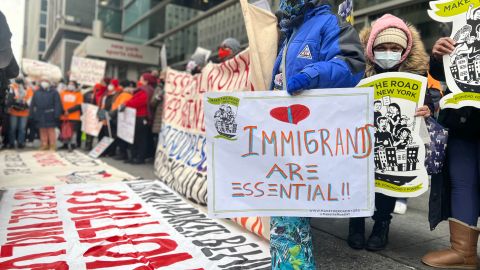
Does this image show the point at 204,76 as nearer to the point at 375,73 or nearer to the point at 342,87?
the point at 375,73

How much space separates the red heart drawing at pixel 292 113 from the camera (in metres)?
1.79

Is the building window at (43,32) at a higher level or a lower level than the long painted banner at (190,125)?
higher

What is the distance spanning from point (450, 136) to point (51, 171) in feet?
18.8

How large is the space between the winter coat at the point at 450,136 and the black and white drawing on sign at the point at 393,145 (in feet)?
0.84

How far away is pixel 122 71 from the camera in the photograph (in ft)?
84.1

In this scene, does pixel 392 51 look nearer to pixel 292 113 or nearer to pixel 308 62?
pixel 308 62

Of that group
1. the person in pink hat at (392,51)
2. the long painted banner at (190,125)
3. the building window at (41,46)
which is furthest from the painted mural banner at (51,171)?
the building window at (41,46)

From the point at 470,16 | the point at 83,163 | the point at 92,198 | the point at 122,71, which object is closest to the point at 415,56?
the point at 470,16

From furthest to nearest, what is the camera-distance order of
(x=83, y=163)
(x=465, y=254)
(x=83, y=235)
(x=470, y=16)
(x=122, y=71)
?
1. (x=122, y=71)
2. (x=83, y=163)
3. (x=83, y=235)
4. (x=465, y=254)
5. (x=470, y=16)

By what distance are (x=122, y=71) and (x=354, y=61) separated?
84.1ft

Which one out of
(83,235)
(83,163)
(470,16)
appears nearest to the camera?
(470,16)

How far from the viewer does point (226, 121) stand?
1900 millimetres

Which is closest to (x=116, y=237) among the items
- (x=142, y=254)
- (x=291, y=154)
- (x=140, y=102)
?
(x=142, y=254)

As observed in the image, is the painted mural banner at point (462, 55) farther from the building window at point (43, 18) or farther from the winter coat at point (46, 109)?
the building window at point (43, 18)
